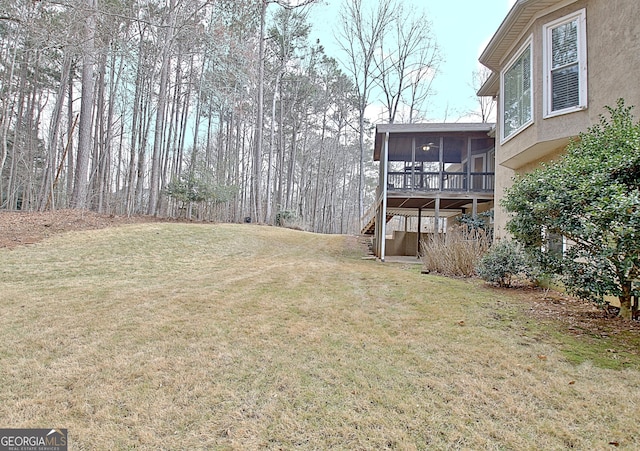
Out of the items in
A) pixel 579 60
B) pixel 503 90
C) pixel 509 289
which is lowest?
pixel 509 289

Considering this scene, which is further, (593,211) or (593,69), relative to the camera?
(593,69)

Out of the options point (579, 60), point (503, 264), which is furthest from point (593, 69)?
point (503, 264)

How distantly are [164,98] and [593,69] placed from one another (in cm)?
1393

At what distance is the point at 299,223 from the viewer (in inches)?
813

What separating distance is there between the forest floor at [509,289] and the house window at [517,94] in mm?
3609

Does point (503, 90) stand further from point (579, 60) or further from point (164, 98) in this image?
point (164, 98)

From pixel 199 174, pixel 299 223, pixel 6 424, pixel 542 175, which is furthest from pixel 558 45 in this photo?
pixel 299 223

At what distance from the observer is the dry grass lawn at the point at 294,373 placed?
2037 millimetres

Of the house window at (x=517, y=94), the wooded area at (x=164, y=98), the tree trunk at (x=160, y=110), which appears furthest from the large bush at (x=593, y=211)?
the tree trunk at (x=160, y=110)

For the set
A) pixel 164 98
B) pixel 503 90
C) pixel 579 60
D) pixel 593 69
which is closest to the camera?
pixel 593 69

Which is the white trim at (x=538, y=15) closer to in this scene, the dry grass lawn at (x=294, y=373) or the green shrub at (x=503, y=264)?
the green shrub at (x=503, y=264)

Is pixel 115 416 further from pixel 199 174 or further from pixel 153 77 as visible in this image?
pixel 153 77

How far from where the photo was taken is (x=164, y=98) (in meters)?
13.5

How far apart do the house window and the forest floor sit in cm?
361
